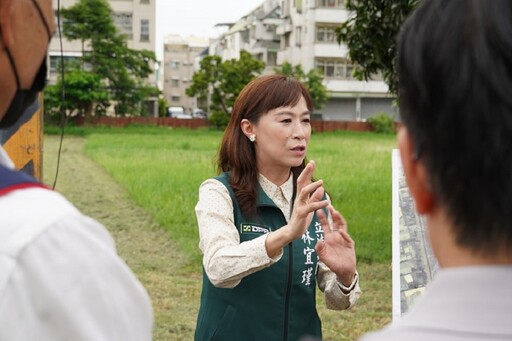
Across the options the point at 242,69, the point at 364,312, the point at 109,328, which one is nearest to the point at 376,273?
the point at 364,312

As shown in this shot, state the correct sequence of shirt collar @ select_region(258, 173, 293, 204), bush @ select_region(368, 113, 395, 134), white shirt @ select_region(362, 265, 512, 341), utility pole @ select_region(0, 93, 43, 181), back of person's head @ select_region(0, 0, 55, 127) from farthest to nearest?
bush @ select_region(368, 113, 395, 134) → utility pole @ select_region(0, 93, 43, 181) → shirt collar @ select_region(258, 173, 293, 204) → back of person's head @ select_region(0, 0, 55, 127) → white shirt @ select_region(362, 265, 512, 341)

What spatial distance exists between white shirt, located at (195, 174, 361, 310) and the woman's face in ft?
0.22

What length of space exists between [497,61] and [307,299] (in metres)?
1.92

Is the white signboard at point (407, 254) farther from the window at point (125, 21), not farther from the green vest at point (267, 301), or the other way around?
the window at point (125, 21)

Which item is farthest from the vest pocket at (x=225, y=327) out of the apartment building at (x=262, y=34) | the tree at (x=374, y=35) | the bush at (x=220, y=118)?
the apartment building at (x=262, y=34)

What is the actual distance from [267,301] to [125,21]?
54.7 m

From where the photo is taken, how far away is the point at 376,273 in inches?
319

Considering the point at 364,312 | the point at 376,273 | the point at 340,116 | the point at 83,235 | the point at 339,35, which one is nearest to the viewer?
the point at 83,235

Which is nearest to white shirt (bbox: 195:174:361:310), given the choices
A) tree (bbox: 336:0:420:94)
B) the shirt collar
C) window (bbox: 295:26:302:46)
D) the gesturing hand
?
the shirt collar

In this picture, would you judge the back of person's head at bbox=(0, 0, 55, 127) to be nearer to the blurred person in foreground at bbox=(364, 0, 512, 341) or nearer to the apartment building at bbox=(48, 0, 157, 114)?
the blurred person in foreground at bbox=(364, 0, 512, 341)

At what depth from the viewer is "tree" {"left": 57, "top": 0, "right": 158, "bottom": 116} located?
135ft

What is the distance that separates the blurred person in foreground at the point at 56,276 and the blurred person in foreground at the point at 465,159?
1.16 feet

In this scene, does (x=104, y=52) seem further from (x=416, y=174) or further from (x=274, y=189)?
(x=416, y=174)

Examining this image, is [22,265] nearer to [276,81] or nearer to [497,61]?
[497,61]
